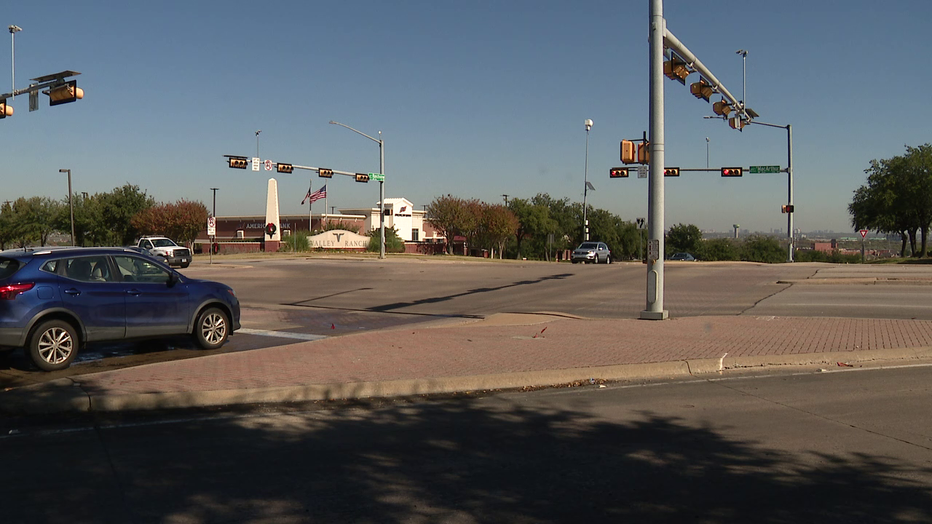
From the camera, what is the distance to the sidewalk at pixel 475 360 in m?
8.24

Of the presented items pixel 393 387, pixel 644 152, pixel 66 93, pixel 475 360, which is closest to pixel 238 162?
pixel 66 93

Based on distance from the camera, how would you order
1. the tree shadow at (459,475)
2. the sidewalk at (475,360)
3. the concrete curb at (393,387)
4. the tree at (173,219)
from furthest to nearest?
1. the tree at (173,219)
2. the sidewalk at (475,360)
3. the concrete curb at (393,387)
4. the tree shadow at (459,475)

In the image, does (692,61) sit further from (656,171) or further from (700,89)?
(656,171)

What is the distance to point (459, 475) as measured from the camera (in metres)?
5.83

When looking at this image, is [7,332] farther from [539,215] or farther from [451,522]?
[539,215]

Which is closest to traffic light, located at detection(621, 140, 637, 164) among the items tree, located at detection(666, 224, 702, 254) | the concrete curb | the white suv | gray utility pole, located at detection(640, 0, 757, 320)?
gray utility pole, located at detection(640, 0, 757, 320)

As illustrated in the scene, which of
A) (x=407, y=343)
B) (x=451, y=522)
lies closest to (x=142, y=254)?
(x=407, y=343)

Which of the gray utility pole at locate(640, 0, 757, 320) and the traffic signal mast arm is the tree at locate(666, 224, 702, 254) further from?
the gray utility pole at locate(640, 0, 757, 320)

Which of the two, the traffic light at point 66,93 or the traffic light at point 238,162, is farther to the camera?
the traffic light at point 238,162

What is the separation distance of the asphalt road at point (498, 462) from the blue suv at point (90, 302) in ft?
9.23

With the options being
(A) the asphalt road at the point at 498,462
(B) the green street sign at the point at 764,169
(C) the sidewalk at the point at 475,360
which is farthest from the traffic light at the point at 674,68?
(B) the green street sign at the point at 764,169

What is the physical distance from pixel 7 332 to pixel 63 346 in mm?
742

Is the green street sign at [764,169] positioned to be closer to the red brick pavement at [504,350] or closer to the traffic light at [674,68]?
the traffic light at [674,68]

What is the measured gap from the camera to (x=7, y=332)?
9453mm
